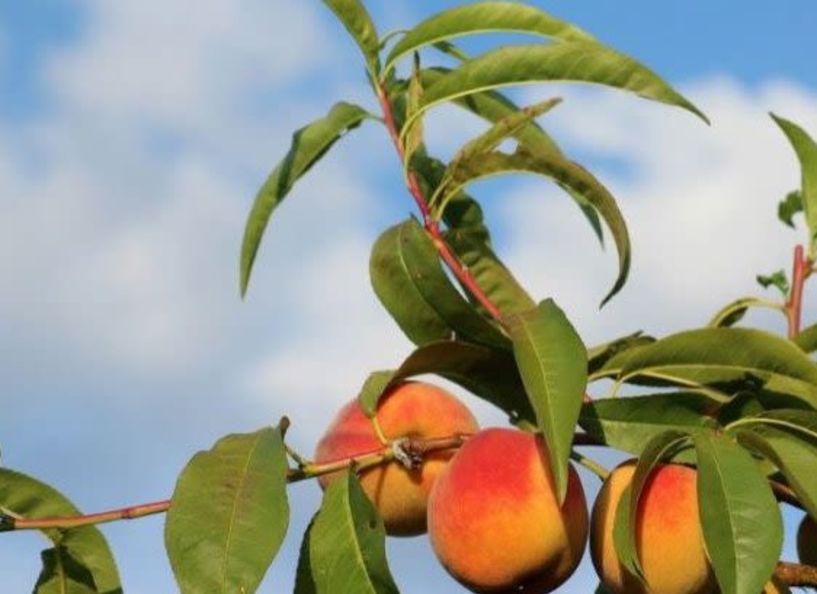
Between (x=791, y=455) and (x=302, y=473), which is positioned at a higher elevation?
(x=302, y=473)

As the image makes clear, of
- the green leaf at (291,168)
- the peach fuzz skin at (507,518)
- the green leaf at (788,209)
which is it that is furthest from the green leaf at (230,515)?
the green leaf at (788,209)

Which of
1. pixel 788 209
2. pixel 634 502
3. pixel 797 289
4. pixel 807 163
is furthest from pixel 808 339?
pixel 788 209

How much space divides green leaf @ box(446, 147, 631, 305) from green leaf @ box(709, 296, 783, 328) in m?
0.31

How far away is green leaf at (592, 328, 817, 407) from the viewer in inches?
64.4

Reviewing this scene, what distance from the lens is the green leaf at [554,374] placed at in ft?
4.74

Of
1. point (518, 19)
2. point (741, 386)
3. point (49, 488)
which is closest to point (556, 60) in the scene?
point (518, 19)

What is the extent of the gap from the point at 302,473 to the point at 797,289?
0.72m

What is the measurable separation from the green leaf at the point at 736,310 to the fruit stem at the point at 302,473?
0.42m

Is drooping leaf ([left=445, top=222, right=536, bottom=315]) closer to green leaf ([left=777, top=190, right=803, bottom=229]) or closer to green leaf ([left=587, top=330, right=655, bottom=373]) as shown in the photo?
green leaf ([left=587, top=330, right=655, bottom=373])

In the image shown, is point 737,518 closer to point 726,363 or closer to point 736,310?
point 726,363

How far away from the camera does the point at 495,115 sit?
1948 mm

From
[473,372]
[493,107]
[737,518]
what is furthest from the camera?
[493,107]

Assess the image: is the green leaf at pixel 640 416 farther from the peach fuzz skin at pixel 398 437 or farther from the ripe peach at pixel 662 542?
the peach fuzz skin at pixel 398 437

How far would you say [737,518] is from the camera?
1442mm
